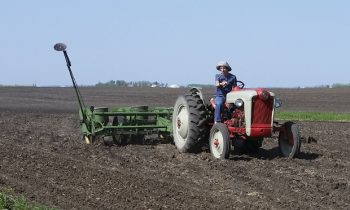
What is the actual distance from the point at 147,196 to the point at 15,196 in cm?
145

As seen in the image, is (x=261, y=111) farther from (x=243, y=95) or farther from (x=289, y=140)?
(x=289, y=140)

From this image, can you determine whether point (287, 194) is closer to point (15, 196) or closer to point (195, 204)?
point (195, 204)

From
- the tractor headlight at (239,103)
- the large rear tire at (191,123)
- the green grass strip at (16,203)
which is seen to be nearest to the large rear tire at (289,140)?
the tractor headlight at (239,103)

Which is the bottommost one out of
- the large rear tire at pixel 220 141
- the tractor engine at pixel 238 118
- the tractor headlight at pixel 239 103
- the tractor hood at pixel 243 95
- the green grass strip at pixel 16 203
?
the green grass strip at pixel 16 203

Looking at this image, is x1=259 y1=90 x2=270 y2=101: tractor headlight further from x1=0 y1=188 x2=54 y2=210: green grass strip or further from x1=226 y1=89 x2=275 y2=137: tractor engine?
x1=0 y1=188 x2=54 y2=210: green grass strip

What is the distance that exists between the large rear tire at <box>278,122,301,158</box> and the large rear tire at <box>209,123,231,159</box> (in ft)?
3.43

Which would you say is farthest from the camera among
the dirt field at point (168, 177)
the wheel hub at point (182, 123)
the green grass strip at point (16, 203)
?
the wheel hub at point (182, 123)

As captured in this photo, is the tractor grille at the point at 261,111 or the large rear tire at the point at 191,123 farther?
the large rear tire at the point at 191,123

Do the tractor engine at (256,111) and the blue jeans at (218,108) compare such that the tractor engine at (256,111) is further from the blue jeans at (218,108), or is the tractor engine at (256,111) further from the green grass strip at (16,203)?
the green grass strip at (16,203)

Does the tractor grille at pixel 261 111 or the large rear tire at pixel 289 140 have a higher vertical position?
the tractor grille at pixel 261 111

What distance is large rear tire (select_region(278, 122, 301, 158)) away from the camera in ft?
34.0

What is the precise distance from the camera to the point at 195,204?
7.00 meters

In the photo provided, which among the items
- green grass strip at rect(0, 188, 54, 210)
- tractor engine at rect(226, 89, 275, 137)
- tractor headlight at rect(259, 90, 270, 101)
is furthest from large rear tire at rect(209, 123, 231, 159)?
green grass strip at rect(0, 188, 54, 210)

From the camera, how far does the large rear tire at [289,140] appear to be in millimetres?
10375
